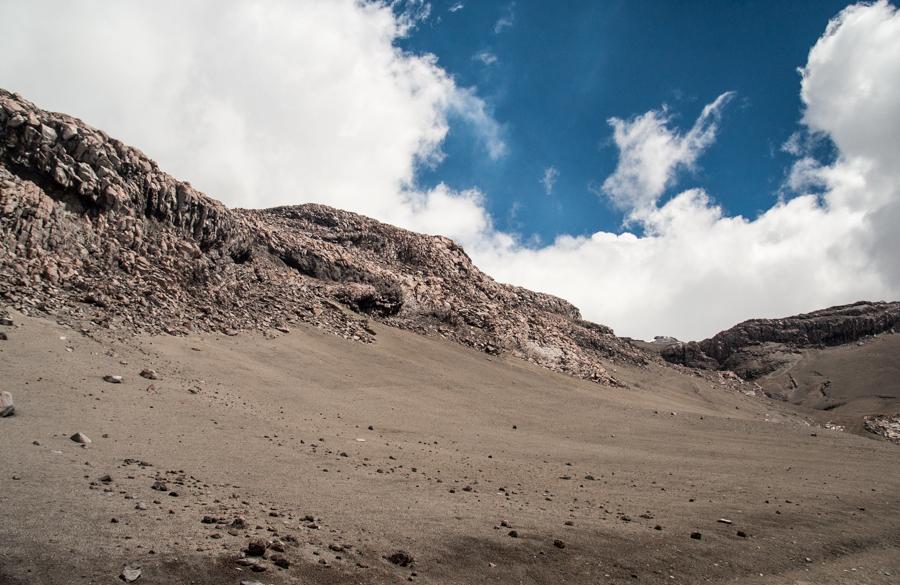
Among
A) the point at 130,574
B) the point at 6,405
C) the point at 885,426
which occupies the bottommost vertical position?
the point at 130,574

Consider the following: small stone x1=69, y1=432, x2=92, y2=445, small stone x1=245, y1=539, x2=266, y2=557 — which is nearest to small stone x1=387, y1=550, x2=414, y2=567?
small stone x1=245, y1=539, x2=266, y2=557

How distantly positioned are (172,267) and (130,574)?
1227 inches

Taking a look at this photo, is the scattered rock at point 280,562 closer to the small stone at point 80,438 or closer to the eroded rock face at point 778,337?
the small stone at point 80,438

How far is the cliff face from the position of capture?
89.6 ft

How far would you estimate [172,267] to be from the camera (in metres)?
33.8

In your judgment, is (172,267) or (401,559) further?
(172,267)

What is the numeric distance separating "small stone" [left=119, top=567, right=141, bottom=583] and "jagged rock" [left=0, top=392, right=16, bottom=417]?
10087 mm

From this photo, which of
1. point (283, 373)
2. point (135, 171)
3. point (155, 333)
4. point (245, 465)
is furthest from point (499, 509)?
point (135, 171)

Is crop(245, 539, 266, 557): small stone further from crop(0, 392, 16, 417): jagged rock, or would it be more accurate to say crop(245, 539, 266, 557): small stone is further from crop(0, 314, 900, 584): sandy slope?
crop(0, 392, 16, 417): jagged rock

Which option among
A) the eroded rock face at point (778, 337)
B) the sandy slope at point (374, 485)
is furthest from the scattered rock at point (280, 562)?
the eroded rock face at point (778, 337)

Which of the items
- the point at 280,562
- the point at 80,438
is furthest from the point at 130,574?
the point at 80,438

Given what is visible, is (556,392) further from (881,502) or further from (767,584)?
(767,584)

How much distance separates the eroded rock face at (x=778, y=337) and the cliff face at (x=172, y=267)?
5571cm

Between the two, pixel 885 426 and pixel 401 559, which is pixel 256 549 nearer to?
pixel 401 559
